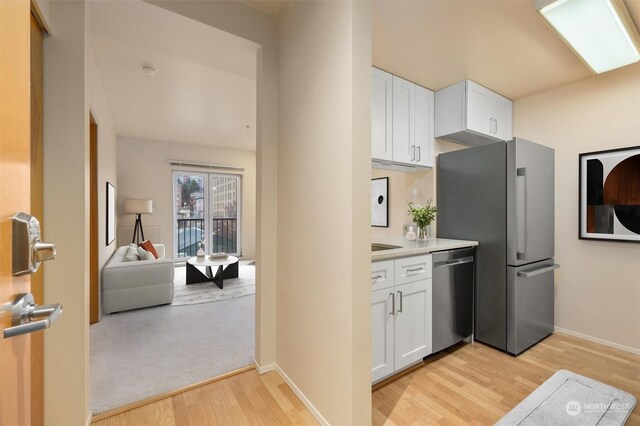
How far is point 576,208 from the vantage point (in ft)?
9.24

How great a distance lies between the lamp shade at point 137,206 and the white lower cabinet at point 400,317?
5032 millimetres

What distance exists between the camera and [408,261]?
2062 millimetres

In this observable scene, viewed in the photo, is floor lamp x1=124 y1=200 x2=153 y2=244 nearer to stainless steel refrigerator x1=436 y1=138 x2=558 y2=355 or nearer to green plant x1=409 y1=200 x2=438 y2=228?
green plant x1=409 y1=200 x2=438 y2=228

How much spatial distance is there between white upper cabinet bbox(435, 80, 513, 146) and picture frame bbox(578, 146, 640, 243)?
0.81 meters

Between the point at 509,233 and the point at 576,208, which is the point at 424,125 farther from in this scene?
the point at 576,208

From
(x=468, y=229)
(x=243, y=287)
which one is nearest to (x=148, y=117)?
(x=243, y=287)

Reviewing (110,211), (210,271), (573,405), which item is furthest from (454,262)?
(110,211)

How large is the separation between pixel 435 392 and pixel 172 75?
3.74 m

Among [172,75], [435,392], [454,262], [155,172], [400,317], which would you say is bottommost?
[435,392]

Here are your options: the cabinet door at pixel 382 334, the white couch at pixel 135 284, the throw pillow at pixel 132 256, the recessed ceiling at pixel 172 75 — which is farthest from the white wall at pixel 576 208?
the throw pillow at pixel 132 256

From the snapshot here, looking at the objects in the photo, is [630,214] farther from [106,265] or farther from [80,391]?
[106,265]

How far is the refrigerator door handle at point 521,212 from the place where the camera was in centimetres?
243

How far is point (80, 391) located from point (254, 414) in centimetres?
93

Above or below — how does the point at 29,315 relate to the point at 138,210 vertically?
below
